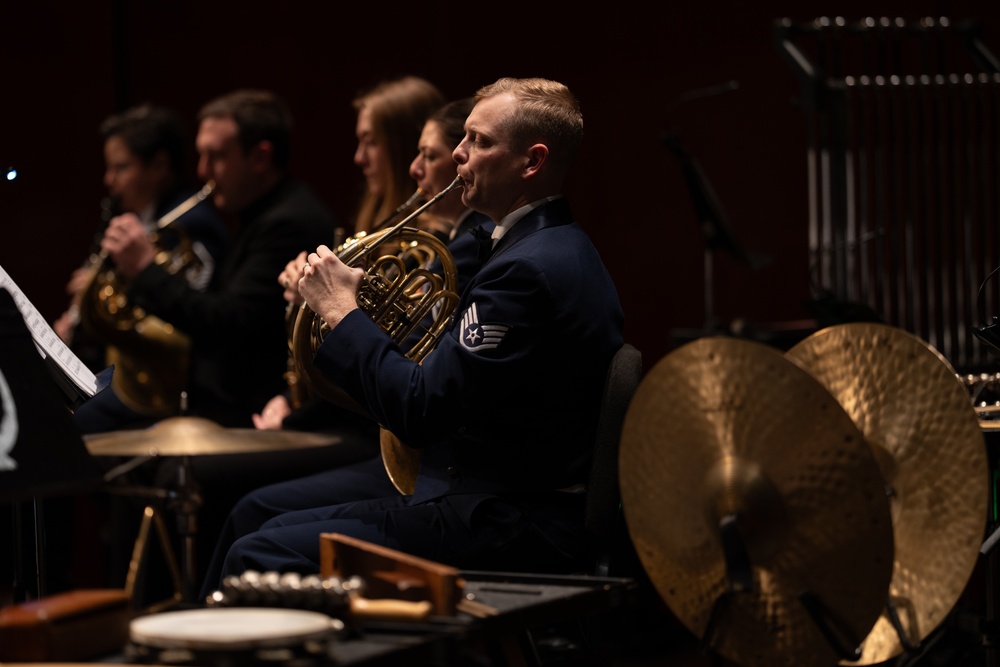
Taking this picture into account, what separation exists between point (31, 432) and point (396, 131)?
6.36 ft

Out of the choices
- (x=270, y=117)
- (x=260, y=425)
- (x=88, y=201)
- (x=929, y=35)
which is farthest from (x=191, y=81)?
(x=929, y=35)

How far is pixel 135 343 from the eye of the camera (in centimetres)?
446

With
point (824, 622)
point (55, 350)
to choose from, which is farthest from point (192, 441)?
point (824, 622)

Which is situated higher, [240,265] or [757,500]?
[240,265]

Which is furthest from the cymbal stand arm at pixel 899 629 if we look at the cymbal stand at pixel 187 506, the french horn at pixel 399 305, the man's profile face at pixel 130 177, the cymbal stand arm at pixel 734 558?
the man's profile face at pixel 130 177

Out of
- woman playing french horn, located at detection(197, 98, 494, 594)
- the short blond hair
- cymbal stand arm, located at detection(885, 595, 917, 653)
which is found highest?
the short blond hair

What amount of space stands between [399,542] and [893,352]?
36.6 inches

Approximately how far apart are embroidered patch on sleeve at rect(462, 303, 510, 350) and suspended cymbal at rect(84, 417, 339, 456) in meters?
0.95

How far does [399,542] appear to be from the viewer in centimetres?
239

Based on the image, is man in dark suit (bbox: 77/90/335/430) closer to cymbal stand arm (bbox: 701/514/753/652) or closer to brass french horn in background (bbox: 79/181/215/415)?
brass french horn in background (bbox: 79/181/215/415)

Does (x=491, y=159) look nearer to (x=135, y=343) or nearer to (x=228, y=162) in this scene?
(x=228, y=162)

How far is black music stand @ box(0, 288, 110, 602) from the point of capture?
1.71 metres

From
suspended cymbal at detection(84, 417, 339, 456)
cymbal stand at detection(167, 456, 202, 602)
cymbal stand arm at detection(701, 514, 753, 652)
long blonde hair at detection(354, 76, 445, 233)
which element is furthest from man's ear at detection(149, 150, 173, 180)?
cymbal stand arm at detection(701, 514, 753, 652)

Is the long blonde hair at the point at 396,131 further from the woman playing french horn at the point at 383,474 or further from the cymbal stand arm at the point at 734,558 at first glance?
the cymbal stand arm at the point at 734,558
